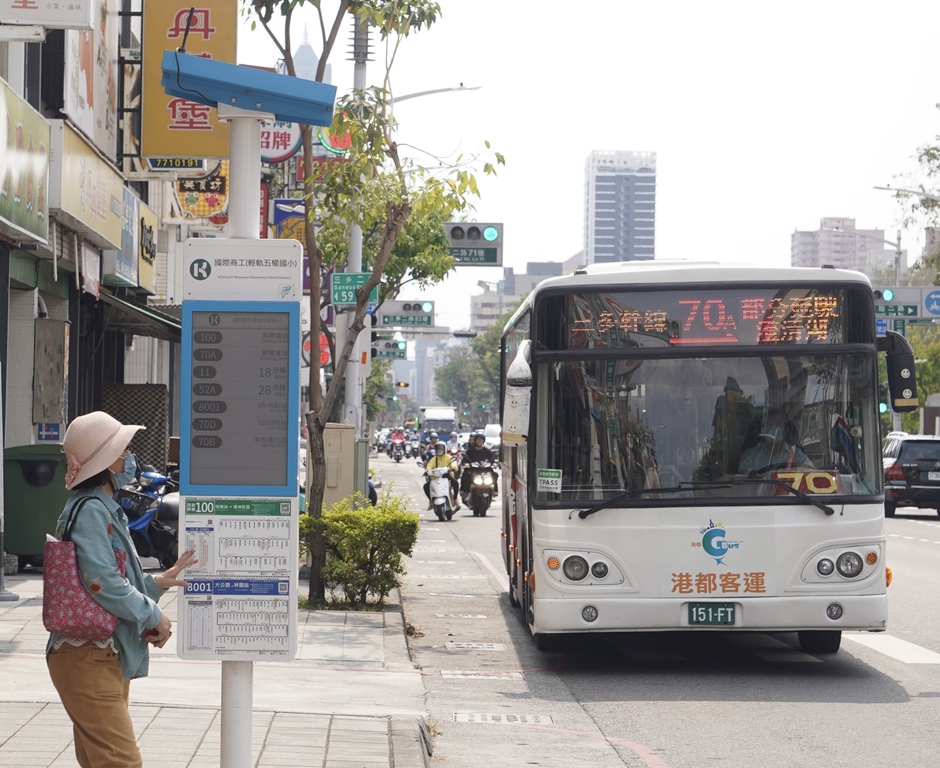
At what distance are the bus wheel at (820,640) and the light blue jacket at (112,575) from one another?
24.6ft

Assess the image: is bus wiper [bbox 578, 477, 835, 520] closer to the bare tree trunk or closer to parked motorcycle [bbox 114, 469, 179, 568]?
the bare tree trunk

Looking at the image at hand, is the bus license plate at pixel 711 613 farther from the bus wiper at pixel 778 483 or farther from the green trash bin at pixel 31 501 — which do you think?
the green trash bin at pixel 31 501

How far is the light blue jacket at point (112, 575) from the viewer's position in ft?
15.5

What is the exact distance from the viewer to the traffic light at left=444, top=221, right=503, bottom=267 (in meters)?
23.6

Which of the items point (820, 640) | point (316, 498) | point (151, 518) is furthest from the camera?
point (151, 518)

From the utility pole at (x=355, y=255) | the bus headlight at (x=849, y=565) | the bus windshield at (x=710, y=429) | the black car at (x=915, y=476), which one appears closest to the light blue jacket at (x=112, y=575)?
the bus windshield at (x=710, y=429)

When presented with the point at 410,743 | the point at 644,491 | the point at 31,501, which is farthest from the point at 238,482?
the point at 31,501

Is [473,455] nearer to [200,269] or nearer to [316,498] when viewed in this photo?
[316,498]

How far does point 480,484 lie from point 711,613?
22.0 metres

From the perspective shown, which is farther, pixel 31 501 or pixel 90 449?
pixel 31 501

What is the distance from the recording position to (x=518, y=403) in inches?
410

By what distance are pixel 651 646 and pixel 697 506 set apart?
93.0 inches

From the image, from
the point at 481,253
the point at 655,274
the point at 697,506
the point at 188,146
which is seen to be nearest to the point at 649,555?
the point at 697,506

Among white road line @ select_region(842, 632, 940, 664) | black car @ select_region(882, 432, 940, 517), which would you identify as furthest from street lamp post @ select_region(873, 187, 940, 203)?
white road line @ select_region(842, 632, 940, 664)
